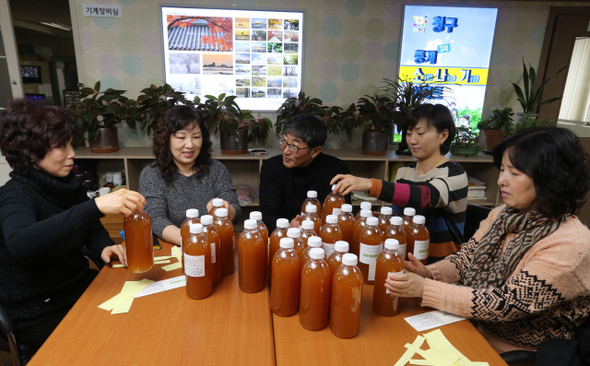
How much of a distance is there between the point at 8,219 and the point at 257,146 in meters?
2.53

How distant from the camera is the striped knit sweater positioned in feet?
5.26

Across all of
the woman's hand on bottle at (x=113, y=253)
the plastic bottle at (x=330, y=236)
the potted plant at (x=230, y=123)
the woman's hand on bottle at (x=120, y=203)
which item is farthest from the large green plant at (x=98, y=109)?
the plastic bottle at (x=330, y=236)

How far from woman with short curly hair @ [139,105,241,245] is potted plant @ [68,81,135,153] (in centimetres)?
134

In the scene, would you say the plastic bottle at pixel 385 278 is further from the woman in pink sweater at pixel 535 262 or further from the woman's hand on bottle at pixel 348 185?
the woman's hand on bottle at pixel 348 185

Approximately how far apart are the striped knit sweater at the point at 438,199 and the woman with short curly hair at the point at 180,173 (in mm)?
858

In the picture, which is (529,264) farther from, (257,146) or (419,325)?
(257,146)

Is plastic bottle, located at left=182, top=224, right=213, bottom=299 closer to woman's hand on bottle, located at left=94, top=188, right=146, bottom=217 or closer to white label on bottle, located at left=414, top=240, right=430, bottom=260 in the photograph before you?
woman's hand on bottle, located at left=94, top=188, right=146, bottom=217

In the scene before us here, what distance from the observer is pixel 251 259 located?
1.23 meters

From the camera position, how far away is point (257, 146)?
3.65 metres

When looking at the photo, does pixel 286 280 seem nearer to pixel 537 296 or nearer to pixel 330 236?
pixel 330 236

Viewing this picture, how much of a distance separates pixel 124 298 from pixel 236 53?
9.15 ft

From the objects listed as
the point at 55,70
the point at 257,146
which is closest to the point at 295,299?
the point at 257,146

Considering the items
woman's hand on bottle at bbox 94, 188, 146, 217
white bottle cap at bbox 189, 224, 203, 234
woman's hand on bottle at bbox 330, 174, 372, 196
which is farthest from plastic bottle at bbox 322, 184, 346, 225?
woman's hand on bottle at bbox 94, 188, 146, 217

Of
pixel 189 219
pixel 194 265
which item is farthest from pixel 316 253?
pixel 189 219
